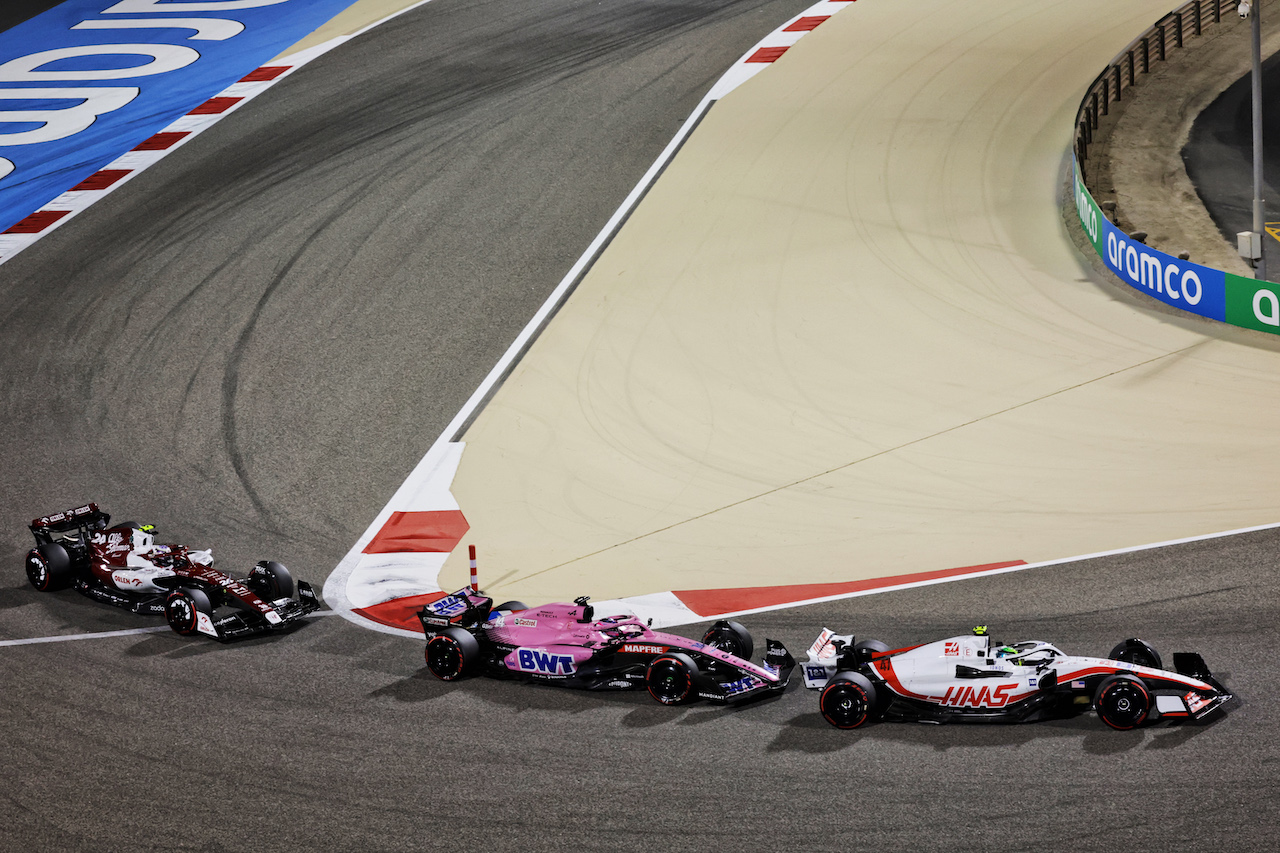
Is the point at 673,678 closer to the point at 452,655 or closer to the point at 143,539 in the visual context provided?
the point at 452,655

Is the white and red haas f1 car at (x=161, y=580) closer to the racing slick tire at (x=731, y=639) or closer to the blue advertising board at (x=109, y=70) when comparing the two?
the racing slick tire at (x=731, y=639)

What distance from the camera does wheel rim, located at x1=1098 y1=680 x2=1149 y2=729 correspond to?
11.2 meters

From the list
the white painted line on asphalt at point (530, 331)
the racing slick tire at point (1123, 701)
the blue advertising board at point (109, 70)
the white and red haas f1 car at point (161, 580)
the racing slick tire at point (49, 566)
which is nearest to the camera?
the racing slick tire at point (1123, 701)

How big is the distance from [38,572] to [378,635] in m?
4.87

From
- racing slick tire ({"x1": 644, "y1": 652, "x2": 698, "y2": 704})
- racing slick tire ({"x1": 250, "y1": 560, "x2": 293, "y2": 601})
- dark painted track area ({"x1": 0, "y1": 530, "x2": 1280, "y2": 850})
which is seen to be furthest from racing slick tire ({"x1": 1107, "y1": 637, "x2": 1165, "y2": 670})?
racing slick tire ({"x1": 250, "y1": 560, "x2": 293, "y2": 601})

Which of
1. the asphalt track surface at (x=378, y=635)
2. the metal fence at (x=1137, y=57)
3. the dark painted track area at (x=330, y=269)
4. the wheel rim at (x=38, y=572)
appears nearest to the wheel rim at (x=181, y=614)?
A: the asphalt track surface at (x=378, y=635)

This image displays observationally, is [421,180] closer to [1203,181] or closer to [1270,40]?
[1203,181]

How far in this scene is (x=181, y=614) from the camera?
48.7ft

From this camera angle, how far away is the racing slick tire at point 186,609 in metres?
14.7

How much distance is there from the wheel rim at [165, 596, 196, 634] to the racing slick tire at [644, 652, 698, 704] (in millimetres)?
5555

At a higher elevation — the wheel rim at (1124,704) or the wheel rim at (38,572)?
the wheel rim at (38,572)

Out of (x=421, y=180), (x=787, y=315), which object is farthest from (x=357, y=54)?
(x=787, y=315)

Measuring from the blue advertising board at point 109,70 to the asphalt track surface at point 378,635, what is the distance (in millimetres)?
2648

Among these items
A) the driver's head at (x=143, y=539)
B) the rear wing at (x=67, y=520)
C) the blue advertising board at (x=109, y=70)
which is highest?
the blue advertising board at (x=109, y=70)
